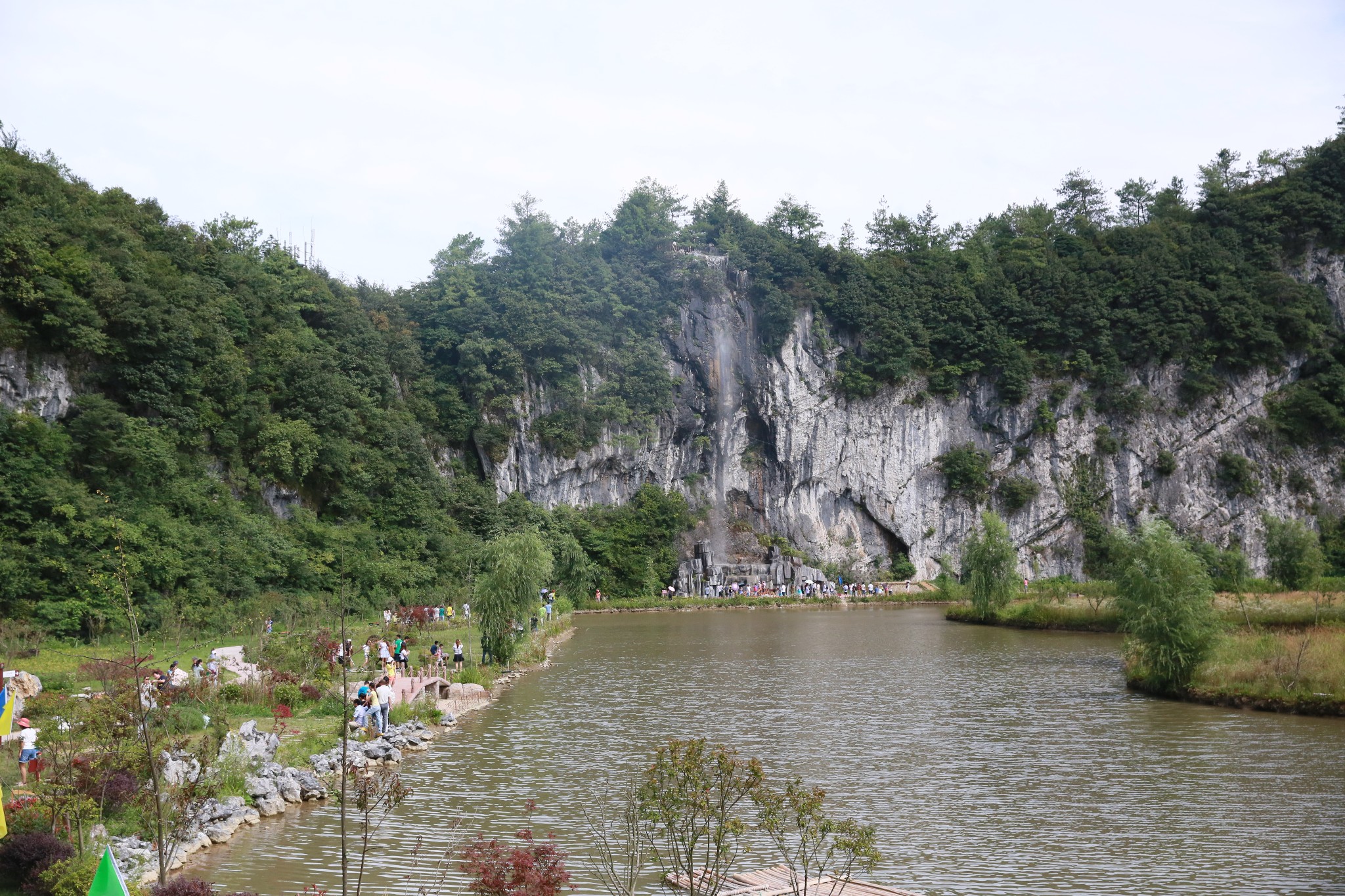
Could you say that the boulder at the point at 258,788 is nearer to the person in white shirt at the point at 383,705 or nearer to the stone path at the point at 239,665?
the person in white shirt at the point at 383,705

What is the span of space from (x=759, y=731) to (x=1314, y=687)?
12412 millimetres

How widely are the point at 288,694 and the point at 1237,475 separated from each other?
2620 inches

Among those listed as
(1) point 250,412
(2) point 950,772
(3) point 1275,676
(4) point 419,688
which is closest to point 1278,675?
(3) point 1275,676

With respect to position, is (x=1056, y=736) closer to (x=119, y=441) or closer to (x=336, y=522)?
(x=119, y=441)

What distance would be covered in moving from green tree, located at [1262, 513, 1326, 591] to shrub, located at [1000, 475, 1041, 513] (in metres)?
23.1

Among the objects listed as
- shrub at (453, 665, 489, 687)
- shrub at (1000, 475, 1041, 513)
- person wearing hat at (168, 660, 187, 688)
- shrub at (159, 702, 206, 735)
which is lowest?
shrub at (453, 665, 489, 687)

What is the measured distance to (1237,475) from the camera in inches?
2667

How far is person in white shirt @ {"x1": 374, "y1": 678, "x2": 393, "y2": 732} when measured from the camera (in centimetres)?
1916

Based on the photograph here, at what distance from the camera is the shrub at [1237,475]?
222ft

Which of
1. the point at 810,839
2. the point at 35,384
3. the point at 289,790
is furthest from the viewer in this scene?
the point at 35,384

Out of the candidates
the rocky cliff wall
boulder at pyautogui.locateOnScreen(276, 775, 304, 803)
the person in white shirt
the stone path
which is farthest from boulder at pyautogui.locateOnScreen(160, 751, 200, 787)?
the rocky cliff wall

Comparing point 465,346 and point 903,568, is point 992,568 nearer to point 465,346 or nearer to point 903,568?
point 903,568

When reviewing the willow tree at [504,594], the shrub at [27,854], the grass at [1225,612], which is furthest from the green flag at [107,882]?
the grass at [1225,612]

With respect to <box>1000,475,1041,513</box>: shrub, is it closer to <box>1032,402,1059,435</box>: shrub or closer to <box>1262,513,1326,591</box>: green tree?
<box>1032,402,1059,435</box>: shrub
